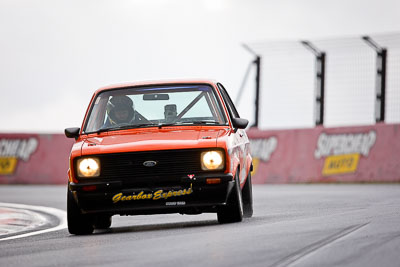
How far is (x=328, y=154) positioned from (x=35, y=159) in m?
8.60

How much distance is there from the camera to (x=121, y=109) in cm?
1118

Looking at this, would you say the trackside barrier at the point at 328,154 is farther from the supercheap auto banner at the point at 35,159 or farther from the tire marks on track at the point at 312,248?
the tire marks on track at the point at 312,248

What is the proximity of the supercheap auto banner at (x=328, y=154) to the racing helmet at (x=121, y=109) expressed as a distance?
12.1 m

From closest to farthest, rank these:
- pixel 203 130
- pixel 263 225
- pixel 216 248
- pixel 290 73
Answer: pixel 216 248 → pixel 263 225 → pixel 203 130 → pixel 290 73

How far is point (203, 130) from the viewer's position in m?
10.7

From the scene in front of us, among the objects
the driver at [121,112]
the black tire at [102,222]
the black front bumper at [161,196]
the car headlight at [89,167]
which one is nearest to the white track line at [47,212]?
the black tire at [102,222]

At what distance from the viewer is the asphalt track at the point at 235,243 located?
7109 mm

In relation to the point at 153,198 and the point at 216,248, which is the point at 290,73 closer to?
the point at 153,198

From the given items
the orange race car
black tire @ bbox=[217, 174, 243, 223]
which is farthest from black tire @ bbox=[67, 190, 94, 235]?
black tire @ bbox=[217, 174, 243, 223]

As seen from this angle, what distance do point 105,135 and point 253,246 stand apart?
11.2ft

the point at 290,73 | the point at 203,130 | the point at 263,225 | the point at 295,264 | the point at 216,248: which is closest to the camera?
the point at 295,264

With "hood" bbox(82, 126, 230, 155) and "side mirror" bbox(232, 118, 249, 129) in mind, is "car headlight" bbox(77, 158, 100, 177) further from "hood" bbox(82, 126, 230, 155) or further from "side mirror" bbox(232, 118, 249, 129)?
"side mirror" bbox(232, 118, 249, 129)

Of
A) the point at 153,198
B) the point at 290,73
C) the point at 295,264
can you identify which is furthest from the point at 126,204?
the point at 290,73

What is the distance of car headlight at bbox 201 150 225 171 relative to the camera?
1002 centimetres
